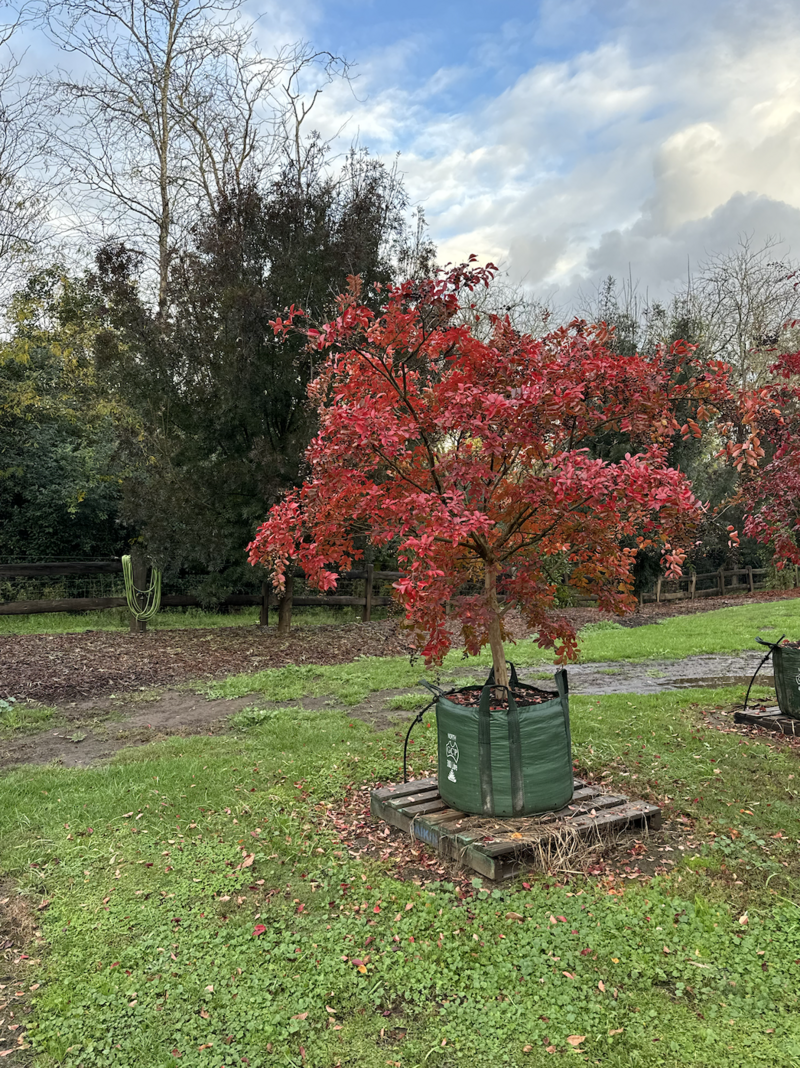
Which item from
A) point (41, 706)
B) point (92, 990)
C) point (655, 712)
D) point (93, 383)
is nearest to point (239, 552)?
point (41, 706)

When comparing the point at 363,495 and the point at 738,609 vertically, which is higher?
the point at 363,495

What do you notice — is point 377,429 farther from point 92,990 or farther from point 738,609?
point 738,609

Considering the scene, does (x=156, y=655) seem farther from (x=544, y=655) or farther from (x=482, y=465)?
(x=482, y=465)

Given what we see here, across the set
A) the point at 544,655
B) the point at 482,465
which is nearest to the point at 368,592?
the point at 544,655

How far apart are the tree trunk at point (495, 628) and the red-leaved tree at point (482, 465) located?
1 cm

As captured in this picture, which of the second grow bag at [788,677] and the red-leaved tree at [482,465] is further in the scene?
the second grow bag at [788,677]

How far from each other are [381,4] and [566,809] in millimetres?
7685

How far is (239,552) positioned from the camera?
458 inches

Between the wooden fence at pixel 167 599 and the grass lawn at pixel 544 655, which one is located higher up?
the wooden fence at pixel 167 599

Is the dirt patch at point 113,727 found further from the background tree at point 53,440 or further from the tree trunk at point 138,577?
the background tree at point 53,440

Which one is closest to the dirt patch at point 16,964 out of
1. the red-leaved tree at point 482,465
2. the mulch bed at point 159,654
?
the red-leaved tree at point 482,465

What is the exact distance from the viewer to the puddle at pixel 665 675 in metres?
7.69

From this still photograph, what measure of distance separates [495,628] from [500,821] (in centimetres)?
100

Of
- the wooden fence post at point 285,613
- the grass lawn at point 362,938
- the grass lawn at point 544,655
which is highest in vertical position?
the wooden fence post at point 285,613
